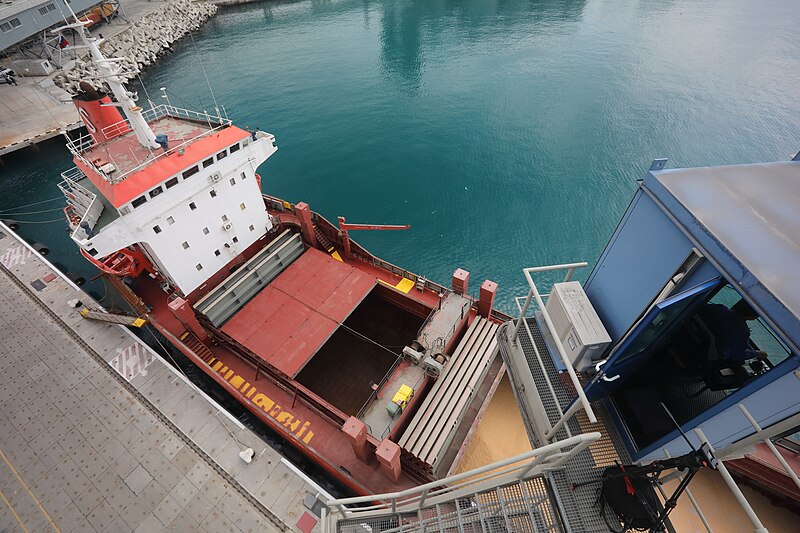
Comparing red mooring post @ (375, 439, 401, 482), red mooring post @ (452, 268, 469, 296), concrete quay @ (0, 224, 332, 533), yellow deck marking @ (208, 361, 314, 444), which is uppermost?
red mooring post @ (452, 268, 469, 296)

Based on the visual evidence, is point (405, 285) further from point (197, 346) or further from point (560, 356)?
point (560, 356)

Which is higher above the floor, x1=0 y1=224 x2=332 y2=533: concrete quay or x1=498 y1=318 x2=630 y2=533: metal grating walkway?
x1=498 y1=318 x2=630 y2=533: metal grating walkway

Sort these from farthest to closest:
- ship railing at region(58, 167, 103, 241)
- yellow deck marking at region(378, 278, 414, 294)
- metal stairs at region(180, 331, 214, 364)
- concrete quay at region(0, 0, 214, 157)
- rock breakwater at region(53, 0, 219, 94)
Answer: rock breakwater at region(53, 0, 219, 94) → concrete quay at region(0, 0, 214, 157) → yellow deck marking at region(378, 278, 414, 294) → metal stairs at region(180, 331, 214, 364) → ship railing at region(58, 167, 103, 241)

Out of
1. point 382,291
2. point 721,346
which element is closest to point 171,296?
point 382,291

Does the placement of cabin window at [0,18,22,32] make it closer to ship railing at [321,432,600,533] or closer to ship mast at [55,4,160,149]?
ship mast at [55,4,160,149]

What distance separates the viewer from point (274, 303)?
19.4 metres

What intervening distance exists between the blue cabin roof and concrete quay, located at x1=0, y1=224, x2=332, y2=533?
1574 cm

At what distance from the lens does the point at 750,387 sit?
18.5ft

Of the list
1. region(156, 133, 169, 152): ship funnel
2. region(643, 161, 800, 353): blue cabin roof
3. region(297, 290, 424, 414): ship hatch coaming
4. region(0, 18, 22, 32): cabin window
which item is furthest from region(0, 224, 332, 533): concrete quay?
region(0, 18, 22, 32): cabin window

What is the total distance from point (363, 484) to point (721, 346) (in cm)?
1264

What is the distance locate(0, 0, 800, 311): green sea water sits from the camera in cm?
3106

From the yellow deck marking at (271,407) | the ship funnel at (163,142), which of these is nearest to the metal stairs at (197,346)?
the yellow deck marking at (271,407)

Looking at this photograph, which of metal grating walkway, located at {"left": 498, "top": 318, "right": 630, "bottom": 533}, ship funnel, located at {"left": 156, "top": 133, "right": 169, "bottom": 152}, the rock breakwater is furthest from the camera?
the rock breakwater

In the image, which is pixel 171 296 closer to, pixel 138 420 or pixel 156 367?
pixel 156 367
